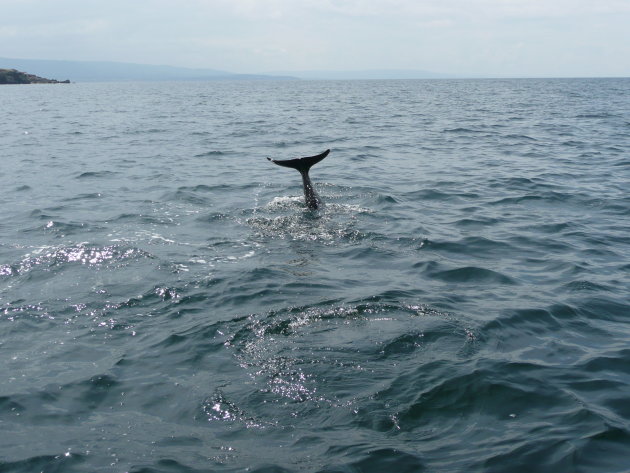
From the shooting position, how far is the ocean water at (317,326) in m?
6.05

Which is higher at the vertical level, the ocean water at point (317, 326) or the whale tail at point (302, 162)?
the whale tail at point (302, 162)

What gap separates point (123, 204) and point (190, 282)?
7.17 m

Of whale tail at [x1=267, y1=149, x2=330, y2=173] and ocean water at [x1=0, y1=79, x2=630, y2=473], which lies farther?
whale tail at [x1=267, y1=149, x2=330, y2=173]

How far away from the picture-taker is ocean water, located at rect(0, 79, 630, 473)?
6055mm

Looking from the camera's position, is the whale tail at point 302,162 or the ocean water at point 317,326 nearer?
the ocean water at point 317,326

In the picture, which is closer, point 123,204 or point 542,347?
point 542,347

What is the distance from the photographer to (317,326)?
866 cm

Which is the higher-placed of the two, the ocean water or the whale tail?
the whale tail

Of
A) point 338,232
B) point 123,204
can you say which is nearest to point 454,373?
point 338,232

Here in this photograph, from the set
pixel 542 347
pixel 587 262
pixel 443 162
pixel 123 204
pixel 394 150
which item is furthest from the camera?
pixel 394 150

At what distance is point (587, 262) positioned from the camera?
11383 millimetres

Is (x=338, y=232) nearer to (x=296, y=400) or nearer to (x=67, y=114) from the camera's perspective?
(x=296, y=400)

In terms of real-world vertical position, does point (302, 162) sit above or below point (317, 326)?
above

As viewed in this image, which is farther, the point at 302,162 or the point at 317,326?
the point at 302,162
